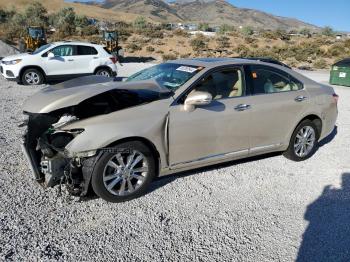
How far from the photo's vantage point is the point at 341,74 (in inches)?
650

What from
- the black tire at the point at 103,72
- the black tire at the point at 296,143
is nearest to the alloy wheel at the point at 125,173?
the black tire at the point at 296,143

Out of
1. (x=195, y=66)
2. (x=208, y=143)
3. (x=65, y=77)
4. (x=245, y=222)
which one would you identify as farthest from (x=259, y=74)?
(x=65, y=77)

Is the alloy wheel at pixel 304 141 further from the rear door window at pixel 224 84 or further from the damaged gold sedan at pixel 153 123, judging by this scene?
the rear door window at pixel 224 84

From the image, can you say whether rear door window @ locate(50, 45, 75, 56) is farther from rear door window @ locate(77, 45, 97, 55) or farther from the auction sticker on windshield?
the auction sticker on windshield

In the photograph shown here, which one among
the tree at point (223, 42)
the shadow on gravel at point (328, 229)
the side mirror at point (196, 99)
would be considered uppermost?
the tree at point (223, 42)

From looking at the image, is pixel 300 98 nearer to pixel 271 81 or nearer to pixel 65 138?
pixel 271 81

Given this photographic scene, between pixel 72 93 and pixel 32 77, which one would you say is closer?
pixel 72 93

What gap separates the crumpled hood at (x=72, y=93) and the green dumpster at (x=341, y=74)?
14257 millimetres

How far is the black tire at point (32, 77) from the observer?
12.4m

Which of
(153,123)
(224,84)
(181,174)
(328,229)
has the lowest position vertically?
(328,229)

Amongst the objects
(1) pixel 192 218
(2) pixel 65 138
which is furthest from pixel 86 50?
(1) pixel 192 218

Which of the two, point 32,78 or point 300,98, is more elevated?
point 300,98

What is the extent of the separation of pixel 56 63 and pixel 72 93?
9.05 meters

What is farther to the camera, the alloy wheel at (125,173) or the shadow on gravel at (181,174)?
the shadow on gravel at (181,174)
